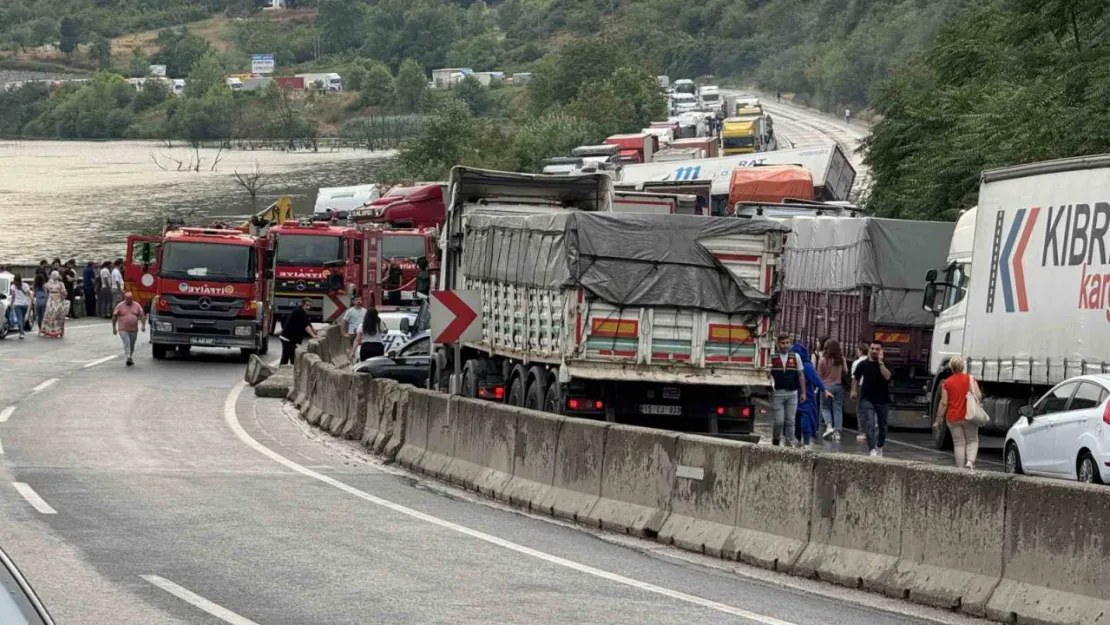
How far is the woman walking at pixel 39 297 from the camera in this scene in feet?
161

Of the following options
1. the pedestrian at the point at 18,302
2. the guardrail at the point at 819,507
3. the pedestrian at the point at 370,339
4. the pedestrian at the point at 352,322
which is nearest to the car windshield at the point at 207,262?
the pedestrian at the point at 352,322

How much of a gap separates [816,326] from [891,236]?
2.79 metres

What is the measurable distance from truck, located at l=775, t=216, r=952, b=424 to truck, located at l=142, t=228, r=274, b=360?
41.1ft

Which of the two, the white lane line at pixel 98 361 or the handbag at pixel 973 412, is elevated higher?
the handbag at pixel 973 412

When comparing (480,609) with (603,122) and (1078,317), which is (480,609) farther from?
(603,122)

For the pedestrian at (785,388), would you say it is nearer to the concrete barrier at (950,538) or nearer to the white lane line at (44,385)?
the concrete barrier at (950,538)

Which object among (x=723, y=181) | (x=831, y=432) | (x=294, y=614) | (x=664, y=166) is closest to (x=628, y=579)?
(x=294, y=614)

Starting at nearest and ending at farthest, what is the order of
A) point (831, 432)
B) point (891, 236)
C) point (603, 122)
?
point (831, 432)
point (891, 236)
point (603, 122)

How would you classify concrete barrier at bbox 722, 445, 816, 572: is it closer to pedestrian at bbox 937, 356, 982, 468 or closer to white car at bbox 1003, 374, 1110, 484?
white car at bbox 1003, 374, 1110, 484

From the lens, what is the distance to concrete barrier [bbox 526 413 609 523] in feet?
52.7

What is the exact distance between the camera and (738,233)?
73.7 feet

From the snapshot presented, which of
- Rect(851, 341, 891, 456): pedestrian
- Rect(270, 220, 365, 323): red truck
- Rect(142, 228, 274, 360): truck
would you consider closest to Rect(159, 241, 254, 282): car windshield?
Rect(142, 228, 274, 360): truck

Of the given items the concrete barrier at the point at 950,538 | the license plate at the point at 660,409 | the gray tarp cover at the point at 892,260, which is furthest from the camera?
the gray tarp cover at the point at 892,260

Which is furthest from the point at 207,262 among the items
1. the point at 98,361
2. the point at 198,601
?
the point at 198,601
